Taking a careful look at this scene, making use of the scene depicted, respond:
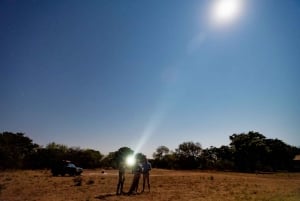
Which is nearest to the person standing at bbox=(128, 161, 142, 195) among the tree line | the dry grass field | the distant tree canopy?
the dry grass field

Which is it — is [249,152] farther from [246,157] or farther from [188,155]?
[188,155]

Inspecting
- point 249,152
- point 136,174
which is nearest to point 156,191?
point 136,174

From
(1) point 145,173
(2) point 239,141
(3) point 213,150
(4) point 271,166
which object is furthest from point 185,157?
(1) point 145,173

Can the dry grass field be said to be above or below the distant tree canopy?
below

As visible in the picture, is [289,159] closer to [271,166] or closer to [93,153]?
[271,166]

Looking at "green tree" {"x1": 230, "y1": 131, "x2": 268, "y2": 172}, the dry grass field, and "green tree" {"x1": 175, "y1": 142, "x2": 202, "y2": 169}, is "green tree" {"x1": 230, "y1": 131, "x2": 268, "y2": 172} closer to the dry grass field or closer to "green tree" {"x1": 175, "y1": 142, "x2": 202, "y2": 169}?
"green tree" {"x1": 175, "y1": 142, "x2": 202, "y2": 169}

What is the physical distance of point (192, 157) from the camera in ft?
250

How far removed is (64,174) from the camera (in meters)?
38.0

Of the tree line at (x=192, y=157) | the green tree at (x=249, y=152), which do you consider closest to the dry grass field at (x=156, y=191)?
the tree line at (x=192, y=157)

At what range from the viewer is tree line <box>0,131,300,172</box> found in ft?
197

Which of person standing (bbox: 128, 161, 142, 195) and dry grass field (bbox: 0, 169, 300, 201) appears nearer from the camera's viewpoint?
dry grass field (bbox: 0, 169, 300, 201)

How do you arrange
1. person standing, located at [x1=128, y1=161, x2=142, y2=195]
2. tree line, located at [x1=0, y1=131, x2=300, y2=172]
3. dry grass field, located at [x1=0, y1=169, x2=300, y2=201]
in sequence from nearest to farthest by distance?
dry grass field, located at [x1=0, y1=169, x2=300, y2=201]
person standing, located at [x1=128, y1=161, x2=142, y2=195]
tree line, located at [x1=0, y1=131, x2=300, y2=172]

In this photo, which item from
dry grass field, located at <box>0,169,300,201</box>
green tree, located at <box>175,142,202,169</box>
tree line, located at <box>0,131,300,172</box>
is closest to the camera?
dry grass field, located at <box>0,169,300,201</box>

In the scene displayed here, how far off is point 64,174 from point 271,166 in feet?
144
